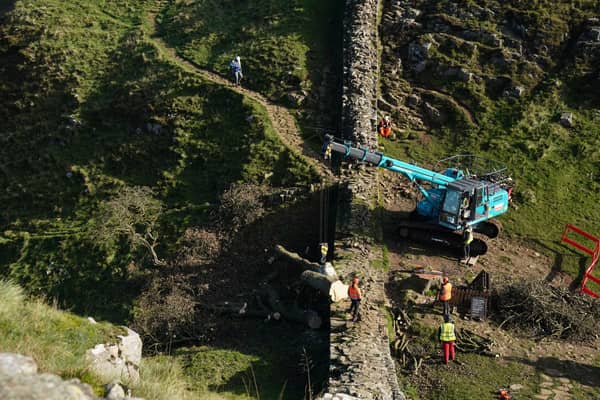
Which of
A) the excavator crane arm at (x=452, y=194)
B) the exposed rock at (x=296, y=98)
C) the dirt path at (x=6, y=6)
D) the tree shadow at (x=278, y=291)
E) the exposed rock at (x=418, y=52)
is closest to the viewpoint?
the tree shadow at (x=278, y=291)

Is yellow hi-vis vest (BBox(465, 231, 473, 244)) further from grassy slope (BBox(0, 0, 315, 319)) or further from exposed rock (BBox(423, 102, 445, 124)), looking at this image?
exposed rock (BBox(423, 102, 445, 124))

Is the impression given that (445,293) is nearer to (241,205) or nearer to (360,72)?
(241,205)

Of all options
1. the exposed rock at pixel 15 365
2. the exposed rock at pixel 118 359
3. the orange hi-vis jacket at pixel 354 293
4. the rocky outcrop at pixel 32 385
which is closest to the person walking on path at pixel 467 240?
the orange hi-vis jacket at pixel 354 293

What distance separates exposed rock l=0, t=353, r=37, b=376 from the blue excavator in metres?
13.7

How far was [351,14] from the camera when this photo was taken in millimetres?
34375

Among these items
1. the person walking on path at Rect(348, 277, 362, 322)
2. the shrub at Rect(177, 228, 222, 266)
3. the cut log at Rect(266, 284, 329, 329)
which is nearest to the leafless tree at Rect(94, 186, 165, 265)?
the shrub at Rect(177, 228, 222, 266)

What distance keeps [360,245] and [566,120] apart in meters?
14.1

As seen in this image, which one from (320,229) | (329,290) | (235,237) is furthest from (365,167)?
(329,290)

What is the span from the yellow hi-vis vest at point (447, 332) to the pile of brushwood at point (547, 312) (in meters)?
2.81

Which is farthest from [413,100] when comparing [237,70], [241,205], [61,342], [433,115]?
[61,342]

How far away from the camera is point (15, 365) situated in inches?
351

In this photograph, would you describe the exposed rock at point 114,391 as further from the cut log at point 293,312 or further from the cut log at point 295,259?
the cut log at point 295,259

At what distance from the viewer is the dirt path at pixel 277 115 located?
26.4 metres

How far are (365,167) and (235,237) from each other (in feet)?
21.1
